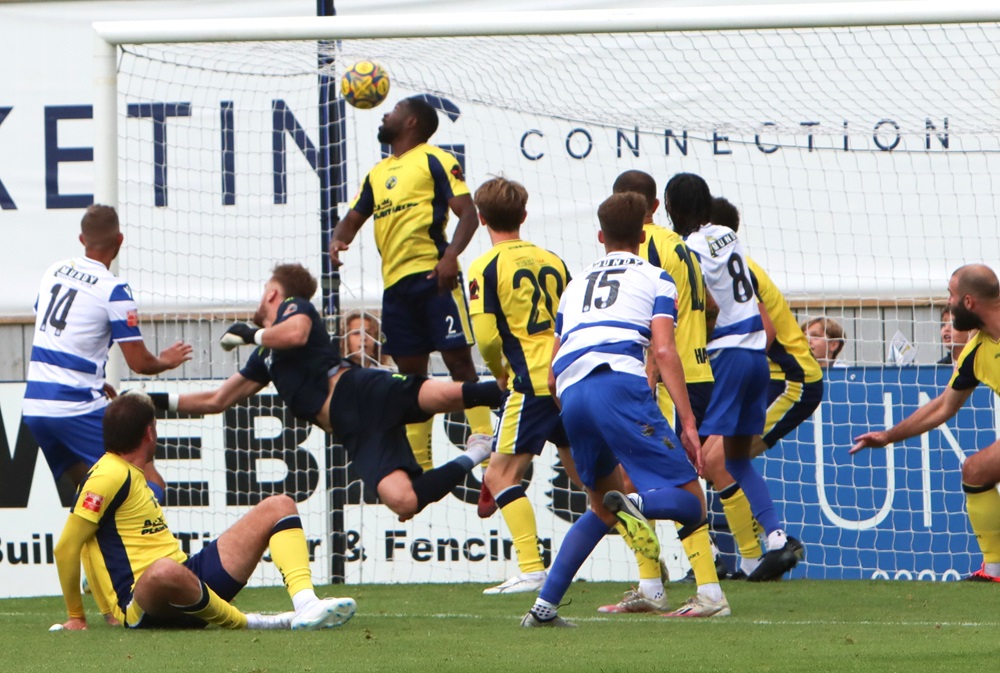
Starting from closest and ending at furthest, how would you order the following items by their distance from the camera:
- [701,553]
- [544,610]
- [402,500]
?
[544,610] → [701,553] → [402,500]

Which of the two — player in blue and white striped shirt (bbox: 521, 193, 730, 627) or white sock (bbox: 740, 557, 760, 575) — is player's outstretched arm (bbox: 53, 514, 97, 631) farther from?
white sock (bbox: 740, 557, 760, 575)

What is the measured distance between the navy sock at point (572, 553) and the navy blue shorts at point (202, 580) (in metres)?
1.22

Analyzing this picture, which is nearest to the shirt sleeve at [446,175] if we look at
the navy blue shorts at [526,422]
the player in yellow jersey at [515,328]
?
the player in yellow jersey at [515,328]

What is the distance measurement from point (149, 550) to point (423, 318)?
2.87 m

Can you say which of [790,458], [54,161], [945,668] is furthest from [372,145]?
[945,668]

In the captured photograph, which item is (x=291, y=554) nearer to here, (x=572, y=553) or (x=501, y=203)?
(x=572, y=553)

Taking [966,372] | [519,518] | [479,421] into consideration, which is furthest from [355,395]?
[966,372]

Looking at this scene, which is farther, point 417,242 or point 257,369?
point 417,242

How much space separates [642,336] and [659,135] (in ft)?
15.6

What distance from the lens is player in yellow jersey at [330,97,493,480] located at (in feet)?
26.4

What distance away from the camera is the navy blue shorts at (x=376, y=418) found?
6.96 m

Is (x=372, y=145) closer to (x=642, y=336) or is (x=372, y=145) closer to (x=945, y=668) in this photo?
(x=642, y=336)

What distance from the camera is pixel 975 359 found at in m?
7.41

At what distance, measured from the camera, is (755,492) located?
7.68 meters
